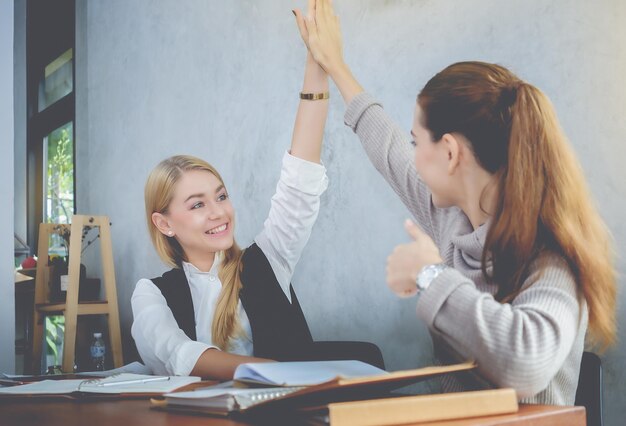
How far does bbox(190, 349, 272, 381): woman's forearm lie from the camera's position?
138 centimetres

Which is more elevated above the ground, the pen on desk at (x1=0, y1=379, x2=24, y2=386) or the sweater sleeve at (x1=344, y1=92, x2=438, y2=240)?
the sweater sleeve at (x1=344, y1=92, x2=438, y2=240)

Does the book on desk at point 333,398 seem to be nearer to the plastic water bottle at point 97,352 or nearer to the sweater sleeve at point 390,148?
the sweater sleeve at point 390,148

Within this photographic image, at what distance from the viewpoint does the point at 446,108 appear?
1.09m

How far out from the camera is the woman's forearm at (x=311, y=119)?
5.77 feet

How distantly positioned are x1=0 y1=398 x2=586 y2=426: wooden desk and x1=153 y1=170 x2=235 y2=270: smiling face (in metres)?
0.96

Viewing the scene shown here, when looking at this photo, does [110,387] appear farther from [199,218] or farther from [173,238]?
[173,238]

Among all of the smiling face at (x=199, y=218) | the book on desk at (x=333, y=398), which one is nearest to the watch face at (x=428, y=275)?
the book on desk at (x=333, y=398)

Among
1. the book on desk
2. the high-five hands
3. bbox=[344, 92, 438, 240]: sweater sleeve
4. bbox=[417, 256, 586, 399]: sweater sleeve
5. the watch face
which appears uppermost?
the high-five hands

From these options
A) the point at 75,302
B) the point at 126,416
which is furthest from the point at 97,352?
the point at 126,416

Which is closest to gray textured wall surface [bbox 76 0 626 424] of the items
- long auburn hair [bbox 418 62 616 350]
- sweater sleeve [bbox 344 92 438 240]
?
sweater sleeve [bbox 344 92 438 240]

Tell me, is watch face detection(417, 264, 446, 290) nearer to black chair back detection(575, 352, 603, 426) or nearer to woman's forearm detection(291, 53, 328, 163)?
black chair back detection(575, 352, 603, 426)

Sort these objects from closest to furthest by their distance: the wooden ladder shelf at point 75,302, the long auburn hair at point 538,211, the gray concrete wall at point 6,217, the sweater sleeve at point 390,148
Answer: the long auburn hair at point 538,211 < the sweater sleeve at point 390,148 < the gray concrete wall at point 6,217 < the wooden ladder shelf at point 75,302

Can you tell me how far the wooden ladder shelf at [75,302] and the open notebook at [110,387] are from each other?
266 centimetres

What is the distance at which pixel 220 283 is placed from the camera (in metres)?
1.90
